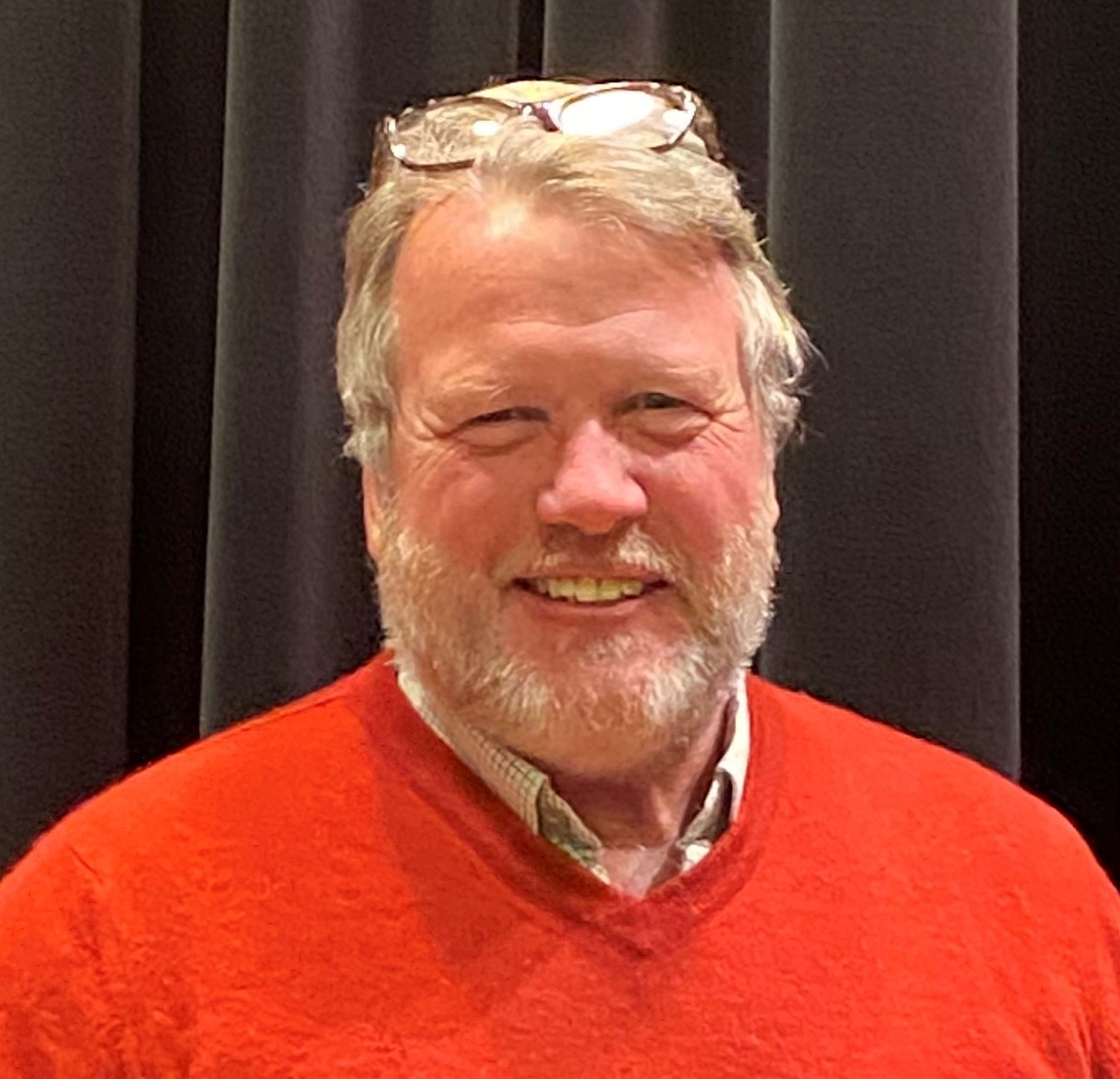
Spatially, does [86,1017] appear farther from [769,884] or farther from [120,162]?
[120,162]

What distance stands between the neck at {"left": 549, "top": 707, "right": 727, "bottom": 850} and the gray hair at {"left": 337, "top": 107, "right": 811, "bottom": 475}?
22 cm

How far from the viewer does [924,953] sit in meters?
0.96

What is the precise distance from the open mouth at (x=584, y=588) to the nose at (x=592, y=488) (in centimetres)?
3

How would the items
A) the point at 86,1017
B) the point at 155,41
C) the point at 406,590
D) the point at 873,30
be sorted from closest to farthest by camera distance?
1. the point at 86,1017
2. the point at 406,590
3. the point at 873,30
4. the point at 155,41

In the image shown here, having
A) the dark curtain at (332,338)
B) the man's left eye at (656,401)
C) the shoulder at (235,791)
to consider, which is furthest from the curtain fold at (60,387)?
the man's left eye at (656,401)

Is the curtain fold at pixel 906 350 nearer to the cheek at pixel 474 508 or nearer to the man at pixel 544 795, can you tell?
the man at pixel 544 795

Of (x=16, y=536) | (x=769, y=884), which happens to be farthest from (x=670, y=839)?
(x=16, y=536)

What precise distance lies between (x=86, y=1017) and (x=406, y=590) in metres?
0.28

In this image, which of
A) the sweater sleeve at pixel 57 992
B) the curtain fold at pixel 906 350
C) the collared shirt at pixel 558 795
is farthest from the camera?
the curtain fold at pixel 906 350

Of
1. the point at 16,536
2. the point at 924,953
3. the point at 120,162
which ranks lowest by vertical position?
the point at 924,953

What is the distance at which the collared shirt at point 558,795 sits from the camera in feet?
3.11

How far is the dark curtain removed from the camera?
3.99 feet

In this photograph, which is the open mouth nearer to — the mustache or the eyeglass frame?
the mustache

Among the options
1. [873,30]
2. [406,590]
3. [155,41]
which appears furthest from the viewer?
[155,41]
